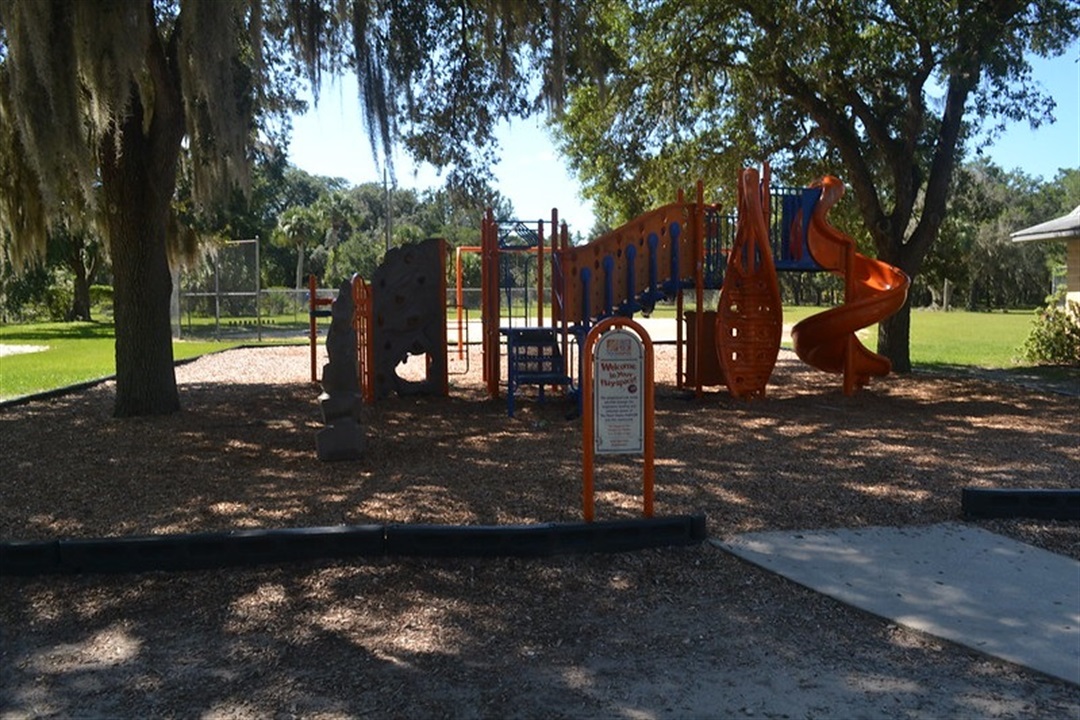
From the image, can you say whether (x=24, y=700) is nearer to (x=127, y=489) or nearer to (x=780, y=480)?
(x=127, y=489)

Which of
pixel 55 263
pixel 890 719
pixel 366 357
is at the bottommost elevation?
pixel 890 719

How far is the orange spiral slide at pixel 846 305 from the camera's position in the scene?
12227 millimetres

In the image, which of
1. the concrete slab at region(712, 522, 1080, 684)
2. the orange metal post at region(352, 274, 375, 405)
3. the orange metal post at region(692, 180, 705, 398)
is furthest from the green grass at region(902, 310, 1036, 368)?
the concrete slab at region(712, 522, 1080, 684)

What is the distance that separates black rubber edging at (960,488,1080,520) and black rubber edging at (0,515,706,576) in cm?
202

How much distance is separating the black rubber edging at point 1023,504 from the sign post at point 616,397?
7.04ft

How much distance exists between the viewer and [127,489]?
668 cm

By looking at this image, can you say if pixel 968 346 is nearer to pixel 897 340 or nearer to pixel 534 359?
pixel 897 340

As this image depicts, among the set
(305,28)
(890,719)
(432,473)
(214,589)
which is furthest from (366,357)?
(890,719)

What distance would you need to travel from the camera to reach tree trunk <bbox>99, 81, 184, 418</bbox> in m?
9.74

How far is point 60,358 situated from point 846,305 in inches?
621

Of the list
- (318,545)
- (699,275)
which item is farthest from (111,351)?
(318,545)

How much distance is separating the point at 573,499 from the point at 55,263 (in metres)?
35.3

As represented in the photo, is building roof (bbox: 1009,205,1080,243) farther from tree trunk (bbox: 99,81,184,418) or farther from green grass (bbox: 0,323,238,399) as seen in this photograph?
green grass (bbox: 0,323,238,399)

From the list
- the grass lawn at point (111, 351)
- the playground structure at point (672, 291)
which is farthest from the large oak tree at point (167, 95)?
the grass lawn at point (111, 351)
